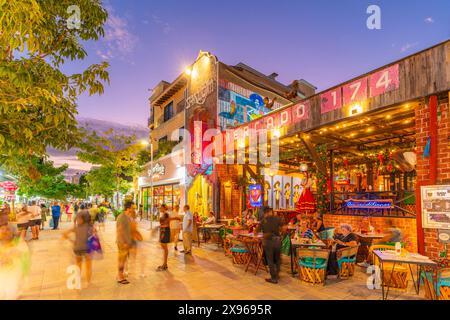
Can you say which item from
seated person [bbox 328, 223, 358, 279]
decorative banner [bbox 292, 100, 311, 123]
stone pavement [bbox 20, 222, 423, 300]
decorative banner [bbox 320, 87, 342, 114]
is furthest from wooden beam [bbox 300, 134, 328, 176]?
stone pavement [bbox 20, 222, 423, 300]

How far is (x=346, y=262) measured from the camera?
7477mm

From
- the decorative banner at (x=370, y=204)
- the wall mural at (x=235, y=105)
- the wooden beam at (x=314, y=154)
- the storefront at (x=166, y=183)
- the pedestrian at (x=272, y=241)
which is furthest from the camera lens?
the storefront at (x=166, y=183)

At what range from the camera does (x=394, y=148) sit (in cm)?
1246

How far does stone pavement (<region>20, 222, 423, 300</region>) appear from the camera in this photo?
616 centimetres

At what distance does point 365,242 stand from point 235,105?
12.5 meters

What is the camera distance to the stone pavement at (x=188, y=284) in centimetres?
616

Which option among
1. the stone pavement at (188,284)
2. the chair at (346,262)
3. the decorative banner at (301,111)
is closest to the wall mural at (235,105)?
the decorative banner at (301,111)

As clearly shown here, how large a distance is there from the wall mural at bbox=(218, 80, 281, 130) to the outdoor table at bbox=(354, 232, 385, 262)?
10.2 meters

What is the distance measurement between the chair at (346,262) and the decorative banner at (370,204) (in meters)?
2.47

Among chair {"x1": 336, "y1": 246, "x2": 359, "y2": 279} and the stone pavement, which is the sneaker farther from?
chair {"x1": 336, "y1": 246, "x2": 359, "y2": 279}

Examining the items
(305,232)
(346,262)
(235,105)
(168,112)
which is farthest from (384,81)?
(168,112)

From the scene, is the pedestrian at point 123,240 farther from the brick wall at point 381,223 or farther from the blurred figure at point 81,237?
the brick wall at point 381,223
